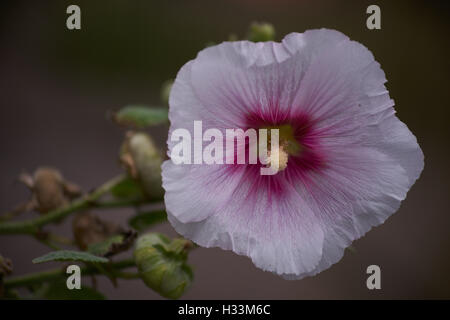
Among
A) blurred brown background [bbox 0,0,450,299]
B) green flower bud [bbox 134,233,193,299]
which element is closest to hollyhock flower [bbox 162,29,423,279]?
→ green flower bud [bbox 134,233,193,299]

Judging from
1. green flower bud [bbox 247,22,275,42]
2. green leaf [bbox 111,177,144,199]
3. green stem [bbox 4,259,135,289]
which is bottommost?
green stem [bbox 4,259,135,289]

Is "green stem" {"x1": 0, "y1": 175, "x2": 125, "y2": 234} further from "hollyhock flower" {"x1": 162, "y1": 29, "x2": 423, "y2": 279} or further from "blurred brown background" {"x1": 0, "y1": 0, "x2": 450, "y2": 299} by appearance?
"blurred brown background" {"x1": 0, "y1": 0, "x2": 450, "y2": 299}

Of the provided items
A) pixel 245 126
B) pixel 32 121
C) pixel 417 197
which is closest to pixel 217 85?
pixel 245 126

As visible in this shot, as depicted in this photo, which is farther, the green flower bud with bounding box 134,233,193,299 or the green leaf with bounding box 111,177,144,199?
the green leaf with bounding box 111,177,144,199

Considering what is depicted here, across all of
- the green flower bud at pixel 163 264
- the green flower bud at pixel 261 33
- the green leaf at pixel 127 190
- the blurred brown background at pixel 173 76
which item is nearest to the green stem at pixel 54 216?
the green leaf at pixel 127 190

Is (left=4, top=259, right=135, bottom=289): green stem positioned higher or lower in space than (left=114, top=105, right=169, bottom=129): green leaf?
lower

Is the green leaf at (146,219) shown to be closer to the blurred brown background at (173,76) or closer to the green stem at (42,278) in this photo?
the green stem at (42,278)

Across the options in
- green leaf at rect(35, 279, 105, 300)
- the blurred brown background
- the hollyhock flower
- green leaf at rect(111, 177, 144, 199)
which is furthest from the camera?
the blurred brown background
